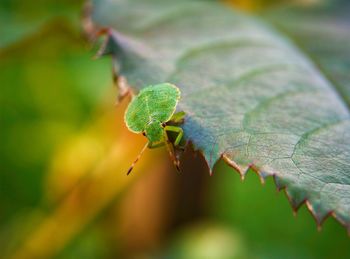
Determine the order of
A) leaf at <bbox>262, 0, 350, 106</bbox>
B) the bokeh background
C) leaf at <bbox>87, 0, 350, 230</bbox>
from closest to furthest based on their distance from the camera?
1. leaf at <bbox>87, 0, 350, 230</bbox>
2. leaf at <bbox>262, 0, 350, 106</bbox>
3. the bokeh background

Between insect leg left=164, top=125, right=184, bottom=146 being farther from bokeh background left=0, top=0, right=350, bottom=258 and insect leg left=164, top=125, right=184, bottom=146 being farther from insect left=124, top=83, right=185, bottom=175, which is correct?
bokeh background left=0, top=0, right=350, bottom=258

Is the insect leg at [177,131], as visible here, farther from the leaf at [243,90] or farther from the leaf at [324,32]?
the leaf at [324,32]

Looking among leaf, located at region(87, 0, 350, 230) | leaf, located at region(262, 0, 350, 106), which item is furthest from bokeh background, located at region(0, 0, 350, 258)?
leaf, located at region(87, 0, 350, 230)

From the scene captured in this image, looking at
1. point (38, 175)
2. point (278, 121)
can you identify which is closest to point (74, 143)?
point (38, 175)

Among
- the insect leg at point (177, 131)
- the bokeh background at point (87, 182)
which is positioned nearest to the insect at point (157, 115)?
the insect leg at point (177, 131)

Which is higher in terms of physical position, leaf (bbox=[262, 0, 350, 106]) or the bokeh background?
leaf (bbox=[262, 0, 350, 106])

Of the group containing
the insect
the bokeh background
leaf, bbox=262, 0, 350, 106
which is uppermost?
the insect
